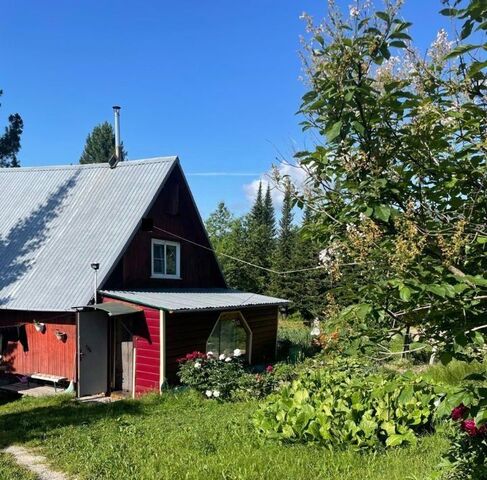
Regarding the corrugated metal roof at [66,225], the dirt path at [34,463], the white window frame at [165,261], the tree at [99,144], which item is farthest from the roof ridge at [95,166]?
the tree at [99,144]

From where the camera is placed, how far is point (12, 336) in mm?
15211

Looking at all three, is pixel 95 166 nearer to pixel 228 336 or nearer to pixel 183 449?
pixel 228 336

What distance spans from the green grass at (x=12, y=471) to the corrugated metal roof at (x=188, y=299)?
6.22 metres

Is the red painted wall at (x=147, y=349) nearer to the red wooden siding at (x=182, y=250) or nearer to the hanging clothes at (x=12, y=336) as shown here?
the red wooden siding at (x=182, y=250)

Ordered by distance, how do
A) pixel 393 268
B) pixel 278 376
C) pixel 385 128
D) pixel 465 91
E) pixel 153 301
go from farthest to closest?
pixel 153 301 < pixel 278 376 < pixel 385 128 < pixel 465 91 < pixel 393 268

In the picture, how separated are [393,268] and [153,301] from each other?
39.1 ft

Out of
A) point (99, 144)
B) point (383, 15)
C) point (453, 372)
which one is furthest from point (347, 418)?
point (99, 144)

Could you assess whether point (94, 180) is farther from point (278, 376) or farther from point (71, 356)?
point (278, 376)

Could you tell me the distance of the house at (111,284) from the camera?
1391 centimetres

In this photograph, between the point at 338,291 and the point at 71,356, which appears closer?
the point at 338,291

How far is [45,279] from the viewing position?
15109 mm

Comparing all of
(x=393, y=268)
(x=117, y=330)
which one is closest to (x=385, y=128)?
(x=393, y=268)

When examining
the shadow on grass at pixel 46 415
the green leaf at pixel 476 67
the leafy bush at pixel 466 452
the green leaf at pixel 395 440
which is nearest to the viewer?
the green leaf at pixel 476 67

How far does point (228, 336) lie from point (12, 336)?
21.7 feet
